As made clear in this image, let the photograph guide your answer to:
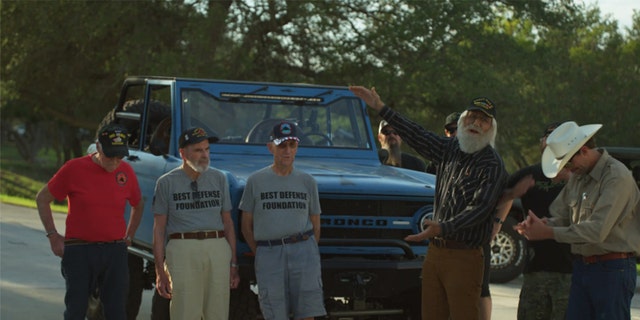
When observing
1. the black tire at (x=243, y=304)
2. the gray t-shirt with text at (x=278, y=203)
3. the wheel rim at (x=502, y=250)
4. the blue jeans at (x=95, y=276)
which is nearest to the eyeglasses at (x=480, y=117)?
the gray t-shirt with text at (x=278, y=203)

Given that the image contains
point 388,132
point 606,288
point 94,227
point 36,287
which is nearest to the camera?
point 606,288

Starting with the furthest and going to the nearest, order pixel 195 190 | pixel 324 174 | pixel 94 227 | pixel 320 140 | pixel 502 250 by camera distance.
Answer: pixel 502 250 < pixel 320 140 < pixel 324 174 < pixel 94 227 < pixel 195 190

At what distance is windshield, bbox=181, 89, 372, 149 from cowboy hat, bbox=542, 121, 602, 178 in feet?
12.3

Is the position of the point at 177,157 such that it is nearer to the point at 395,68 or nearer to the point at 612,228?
the point at 612,228

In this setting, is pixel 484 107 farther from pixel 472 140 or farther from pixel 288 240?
pixel 288 240


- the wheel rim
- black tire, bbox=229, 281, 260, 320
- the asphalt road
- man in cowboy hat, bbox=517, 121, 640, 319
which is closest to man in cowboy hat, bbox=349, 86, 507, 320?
man in cowboy hat, bbox=517, 121, 640, 319

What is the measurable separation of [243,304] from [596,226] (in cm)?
283

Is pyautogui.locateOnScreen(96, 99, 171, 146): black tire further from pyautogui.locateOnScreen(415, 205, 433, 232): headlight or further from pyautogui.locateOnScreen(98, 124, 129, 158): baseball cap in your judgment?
pyautogui.locateOnScreen(415, 205, 433, 232): headlight

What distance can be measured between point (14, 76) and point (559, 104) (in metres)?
21.8

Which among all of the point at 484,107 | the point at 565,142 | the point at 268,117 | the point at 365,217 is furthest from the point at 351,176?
the point at 565,142

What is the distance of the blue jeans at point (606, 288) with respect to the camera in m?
6.00

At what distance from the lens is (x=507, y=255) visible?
46.5 feet

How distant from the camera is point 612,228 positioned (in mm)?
5992

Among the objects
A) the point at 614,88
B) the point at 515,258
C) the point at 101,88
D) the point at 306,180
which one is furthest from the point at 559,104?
the point at 306,180
